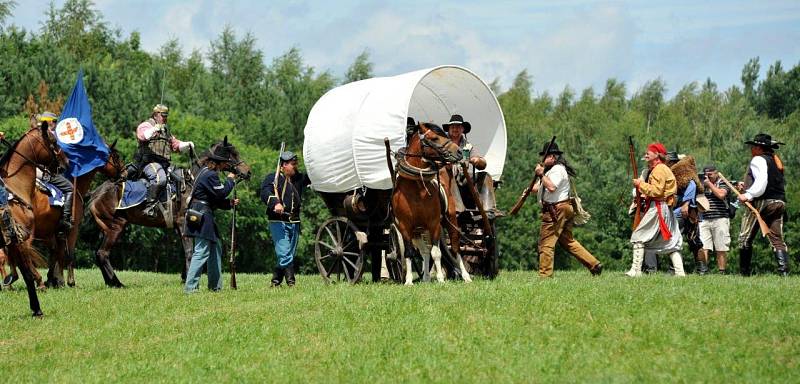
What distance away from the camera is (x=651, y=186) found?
1761 cm

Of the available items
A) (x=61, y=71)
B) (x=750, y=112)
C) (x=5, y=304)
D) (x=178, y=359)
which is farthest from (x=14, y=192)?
(x=750, y=112)

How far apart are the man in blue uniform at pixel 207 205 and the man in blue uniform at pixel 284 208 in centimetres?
71

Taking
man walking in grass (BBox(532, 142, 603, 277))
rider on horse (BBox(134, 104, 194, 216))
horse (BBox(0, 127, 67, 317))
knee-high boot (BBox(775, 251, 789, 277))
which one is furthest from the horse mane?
knee-high boot (BBox(775, 251, 789, 277))

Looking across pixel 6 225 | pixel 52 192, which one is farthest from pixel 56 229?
pixel 6 225

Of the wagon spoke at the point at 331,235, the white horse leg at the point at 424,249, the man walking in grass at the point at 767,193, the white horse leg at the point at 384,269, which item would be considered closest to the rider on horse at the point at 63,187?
the wagon spoke at the point at 331,235

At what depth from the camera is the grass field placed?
432 inches

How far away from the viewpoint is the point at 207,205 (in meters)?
17.3

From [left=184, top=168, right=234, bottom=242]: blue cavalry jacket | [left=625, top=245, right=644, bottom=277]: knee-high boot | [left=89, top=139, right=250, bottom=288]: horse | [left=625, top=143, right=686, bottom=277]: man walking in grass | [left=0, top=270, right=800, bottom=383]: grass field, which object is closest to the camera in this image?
[left=0, top=270, right=800, bottom=383]: grass field

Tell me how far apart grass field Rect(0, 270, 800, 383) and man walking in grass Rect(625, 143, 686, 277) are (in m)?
2.19

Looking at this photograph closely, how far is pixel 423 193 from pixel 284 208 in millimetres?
2547

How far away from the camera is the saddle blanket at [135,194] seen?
2064cm

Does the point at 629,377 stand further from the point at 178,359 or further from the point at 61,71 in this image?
the point at 61,71

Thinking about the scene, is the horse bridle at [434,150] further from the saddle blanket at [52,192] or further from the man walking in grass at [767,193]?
the saddle blanket at [52,192]

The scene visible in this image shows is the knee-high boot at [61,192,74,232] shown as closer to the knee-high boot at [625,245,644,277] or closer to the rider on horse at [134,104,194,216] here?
the rider on horse at [134,104,194,216]
